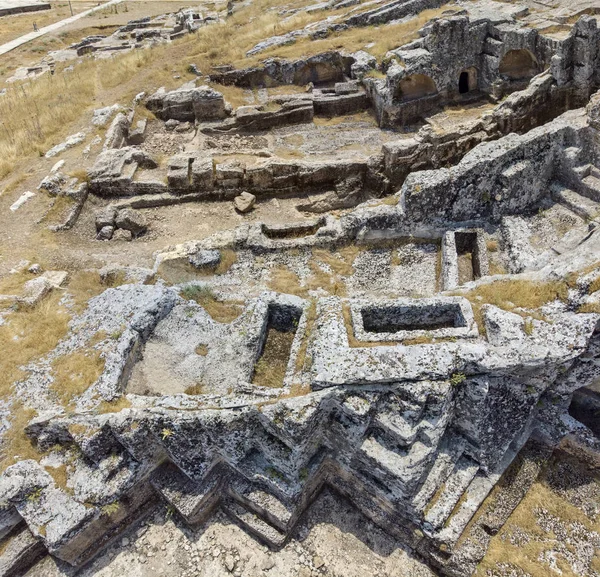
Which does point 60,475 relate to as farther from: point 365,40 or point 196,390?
point 365,40

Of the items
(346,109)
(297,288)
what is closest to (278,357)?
(297,288)

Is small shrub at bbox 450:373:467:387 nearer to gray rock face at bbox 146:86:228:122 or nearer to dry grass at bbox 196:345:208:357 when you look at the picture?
dry grass at bbox 196:345:208:357

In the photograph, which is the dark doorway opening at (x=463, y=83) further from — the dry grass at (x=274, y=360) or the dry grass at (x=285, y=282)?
the dry grass at (x=274, y=360)

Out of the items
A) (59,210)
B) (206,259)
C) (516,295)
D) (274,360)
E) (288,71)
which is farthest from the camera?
(288,71)

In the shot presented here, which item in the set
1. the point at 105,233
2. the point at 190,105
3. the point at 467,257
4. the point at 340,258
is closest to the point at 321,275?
the point at 340,258

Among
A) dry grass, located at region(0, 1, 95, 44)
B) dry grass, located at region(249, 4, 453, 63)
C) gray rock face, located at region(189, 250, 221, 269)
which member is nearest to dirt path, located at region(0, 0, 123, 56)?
dry grass, located at region(0, 1, 95, 44)

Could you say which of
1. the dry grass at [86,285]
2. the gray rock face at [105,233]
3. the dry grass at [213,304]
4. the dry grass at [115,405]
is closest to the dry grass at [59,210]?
the gray rock face at [105,233]

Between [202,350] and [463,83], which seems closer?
[202,350]
